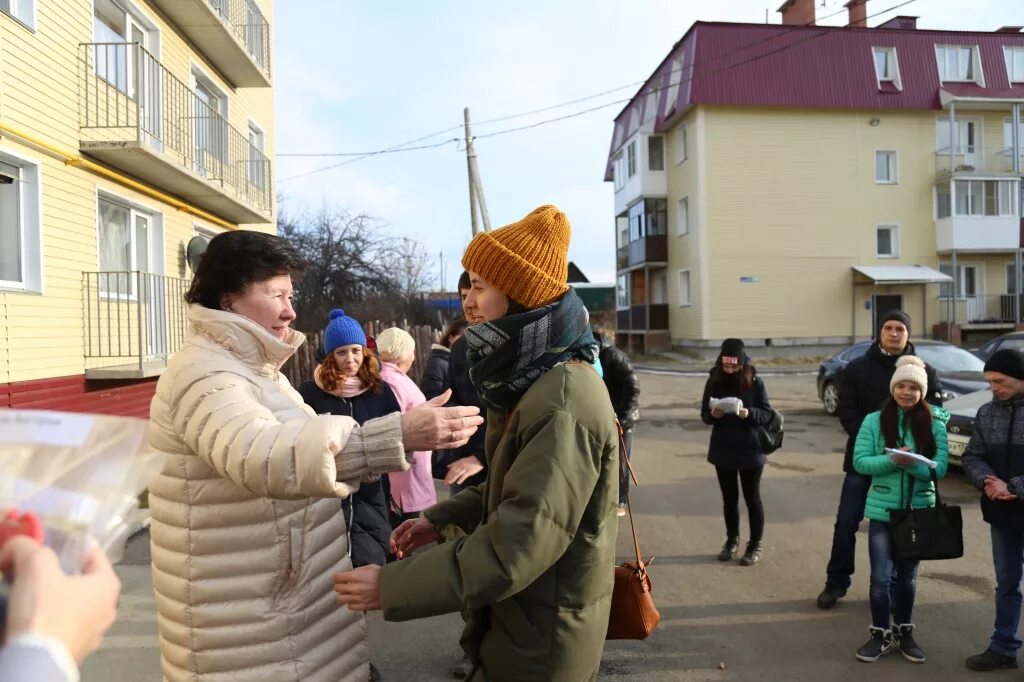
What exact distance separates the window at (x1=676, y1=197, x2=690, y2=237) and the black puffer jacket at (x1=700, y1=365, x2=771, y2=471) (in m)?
25.9

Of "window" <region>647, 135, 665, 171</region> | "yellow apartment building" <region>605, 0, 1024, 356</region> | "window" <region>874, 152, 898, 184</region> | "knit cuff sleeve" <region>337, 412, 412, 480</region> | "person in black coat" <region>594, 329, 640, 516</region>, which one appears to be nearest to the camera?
"knit cuff sleeve" <region>337, 412, 412, 480</region>

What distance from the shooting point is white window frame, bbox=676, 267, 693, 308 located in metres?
30.5

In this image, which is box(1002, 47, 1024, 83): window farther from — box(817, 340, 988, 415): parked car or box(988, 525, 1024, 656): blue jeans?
box(988, 525, 1024, 656): blue jeans

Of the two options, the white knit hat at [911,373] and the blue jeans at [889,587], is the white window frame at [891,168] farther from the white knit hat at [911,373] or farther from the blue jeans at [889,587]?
the blue jeans at [889,587]

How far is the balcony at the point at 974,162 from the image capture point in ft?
94.9

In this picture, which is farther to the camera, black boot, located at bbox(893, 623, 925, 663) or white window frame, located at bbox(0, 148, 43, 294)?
white window frame, located at bbox(0, 148, 43, 294)

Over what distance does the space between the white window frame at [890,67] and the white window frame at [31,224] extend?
29900 mm

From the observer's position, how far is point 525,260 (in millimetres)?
1948

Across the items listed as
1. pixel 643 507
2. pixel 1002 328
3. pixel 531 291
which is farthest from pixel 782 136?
pixel 531 291

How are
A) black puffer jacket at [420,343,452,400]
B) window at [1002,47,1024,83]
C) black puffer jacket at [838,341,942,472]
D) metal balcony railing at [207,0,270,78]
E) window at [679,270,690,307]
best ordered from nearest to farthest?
black puffer jacket at [838,341,942,472] → black puffer jacket at [420,343,452,400] → metal balcony railing at [207,0,270,78] → window at [1002,47,1024,83] → window at [679,270,690,307]

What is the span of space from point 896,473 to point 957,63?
3246 centimetres

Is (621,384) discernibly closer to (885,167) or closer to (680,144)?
(680,144)

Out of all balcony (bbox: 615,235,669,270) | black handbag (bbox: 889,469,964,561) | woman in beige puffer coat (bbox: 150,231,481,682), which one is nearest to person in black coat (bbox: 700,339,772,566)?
black handbag (bbox: 889,469,964,561)

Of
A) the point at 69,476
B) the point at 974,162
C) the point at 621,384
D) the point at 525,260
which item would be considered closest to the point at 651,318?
the point at 974,162
